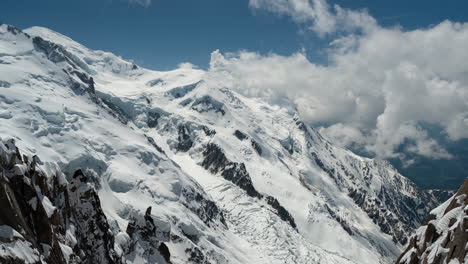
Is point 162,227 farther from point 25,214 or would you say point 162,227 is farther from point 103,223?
point 25,214

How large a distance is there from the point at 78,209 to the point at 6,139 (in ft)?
73.7

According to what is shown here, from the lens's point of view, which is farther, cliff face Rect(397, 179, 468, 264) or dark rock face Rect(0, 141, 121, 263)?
dark rock face Rect(0, 141, 121, 263)

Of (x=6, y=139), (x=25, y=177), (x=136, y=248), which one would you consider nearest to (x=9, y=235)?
(x=25, y=177)

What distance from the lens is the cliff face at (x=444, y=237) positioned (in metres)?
35.2

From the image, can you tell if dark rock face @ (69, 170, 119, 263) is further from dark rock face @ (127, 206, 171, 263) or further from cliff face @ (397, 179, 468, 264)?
cliff face @ (397, 179, 468, 264)

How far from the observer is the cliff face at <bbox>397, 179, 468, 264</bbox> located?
35.2m

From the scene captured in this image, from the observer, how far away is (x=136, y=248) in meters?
91.4

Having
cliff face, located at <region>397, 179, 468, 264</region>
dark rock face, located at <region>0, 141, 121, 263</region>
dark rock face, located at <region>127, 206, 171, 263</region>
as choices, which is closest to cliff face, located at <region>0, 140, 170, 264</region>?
dark rock face, located at <region>0, 141, 121, 263</region>

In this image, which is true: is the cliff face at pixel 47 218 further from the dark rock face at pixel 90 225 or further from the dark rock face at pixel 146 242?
the dark rock face at pixel 146 242

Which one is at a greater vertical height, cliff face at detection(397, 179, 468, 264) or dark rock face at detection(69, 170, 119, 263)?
cliff face at detection(397, 179, 468, 264)

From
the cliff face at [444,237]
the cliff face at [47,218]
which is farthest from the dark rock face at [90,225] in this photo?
the cliff face at [444,237]

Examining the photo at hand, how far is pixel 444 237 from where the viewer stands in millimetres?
39094

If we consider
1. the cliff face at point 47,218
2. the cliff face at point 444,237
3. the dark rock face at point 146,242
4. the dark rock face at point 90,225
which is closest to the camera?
the cliff face at point 444,237

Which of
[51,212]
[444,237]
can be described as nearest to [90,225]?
[51,212]
